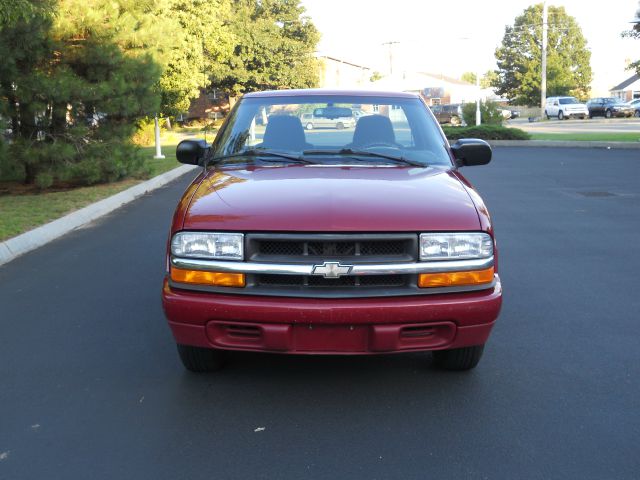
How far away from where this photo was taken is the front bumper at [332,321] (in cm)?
348

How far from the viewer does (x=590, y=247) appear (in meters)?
8.04

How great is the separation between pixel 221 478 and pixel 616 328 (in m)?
3.26

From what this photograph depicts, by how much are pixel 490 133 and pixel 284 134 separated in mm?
24529

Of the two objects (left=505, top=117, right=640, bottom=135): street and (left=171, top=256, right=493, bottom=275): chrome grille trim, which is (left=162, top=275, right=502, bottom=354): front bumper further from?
(left=505, top=117, right=640, bottom=135): street

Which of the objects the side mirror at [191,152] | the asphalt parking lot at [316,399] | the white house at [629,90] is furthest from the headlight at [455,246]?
the white house at [629,90]

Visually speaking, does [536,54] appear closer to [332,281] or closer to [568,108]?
[568,108]

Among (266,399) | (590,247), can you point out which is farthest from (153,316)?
(590,247)

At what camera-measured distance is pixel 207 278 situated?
3.64 meters

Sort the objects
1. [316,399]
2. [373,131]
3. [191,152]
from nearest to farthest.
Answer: [316,399]
[373,131]
[191,152]

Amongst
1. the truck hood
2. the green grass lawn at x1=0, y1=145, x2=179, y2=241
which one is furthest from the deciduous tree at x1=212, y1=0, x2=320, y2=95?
the truck hood

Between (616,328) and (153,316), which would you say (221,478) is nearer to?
(153,316)

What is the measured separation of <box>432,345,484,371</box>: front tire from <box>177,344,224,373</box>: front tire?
130 centimetres

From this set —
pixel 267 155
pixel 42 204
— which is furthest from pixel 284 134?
pixel 42 204

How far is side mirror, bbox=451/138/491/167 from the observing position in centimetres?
510
